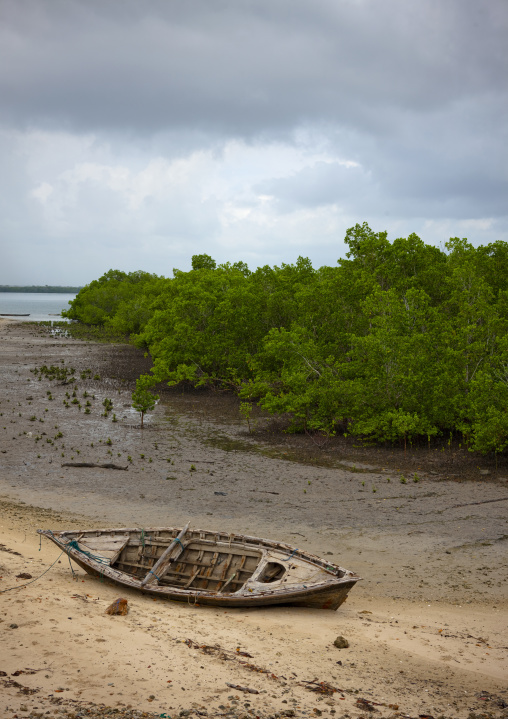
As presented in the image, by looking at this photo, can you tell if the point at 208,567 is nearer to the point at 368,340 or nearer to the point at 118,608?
the point at 118,608

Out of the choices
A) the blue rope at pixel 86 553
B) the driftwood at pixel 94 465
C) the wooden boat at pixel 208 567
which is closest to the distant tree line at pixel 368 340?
the driftwood at pixel 94 465

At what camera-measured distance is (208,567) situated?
410 inches

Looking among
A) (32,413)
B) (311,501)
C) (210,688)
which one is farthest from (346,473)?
(32,413)

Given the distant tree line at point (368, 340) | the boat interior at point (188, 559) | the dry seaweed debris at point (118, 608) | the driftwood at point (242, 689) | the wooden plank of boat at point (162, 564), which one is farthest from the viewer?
the distant tree line at point (368, 340)

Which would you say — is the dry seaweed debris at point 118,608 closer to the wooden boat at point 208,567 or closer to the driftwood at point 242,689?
the wooden boat at point 208,567

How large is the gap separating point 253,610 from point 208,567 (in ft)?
5.12

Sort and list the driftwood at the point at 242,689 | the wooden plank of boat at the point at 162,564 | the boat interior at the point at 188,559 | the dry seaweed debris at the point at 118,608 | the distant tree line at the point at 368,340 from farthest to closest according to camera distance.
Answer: the distant tree line at the point at 368,340, the boat interior at the point at 188,559, the wooden plank of boat at the point at 162,564, the dry seaweed debris at the point at 118,608, the driftwood at the point at 242,689

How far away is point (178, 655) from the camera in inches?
279

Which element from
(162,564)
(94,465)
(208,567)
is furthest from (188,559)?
(94,465)

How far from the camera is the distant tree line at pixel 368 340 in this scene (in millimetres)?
21234

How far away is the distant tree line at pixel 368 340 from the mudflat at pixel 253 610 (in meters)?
2.68

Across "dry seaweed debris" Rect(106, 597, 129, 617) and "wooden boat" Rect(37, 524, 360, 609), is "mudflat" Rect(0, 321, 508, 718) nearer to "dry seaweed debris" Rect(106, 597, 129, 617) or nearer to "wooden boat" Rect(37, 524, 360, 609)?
"dry seaweed debris" Rect(106, 597, 129, 617)

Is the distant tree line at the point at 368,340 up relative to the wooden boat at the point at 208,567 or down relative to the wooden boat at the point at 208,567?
up

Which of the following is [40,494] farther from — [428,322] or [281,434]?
[428,322]
